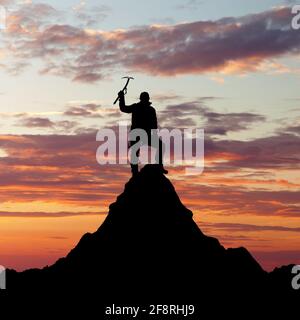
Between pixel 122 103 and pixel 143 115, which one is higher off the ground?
pixel 122 103

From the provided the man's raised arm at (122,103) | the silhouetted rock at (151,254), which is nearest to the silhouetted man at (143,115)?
the man's raised arm at (122,103)

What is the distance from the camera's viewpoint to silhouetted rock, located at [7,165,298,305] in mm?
45062

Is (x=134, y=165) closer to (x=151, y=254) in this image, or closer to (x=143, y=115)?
(x=143, y=115)

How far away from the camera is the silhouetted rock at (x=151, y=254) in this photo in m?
45.1

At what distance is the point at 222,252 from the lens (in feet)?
157

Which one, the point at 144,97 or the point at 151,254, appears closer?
the point at 144,97

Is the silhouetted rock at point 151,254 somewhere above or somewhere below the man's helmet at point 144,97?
below

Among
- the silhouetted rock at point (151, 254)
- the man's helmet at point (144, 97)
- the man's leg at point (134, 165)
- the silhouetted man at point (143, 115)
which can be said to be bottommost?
the silhouetted rock at point (151, 254)

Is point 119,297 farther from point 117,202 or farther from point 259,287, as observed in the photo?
point 259,287

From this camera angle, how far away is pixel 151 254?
45.2m

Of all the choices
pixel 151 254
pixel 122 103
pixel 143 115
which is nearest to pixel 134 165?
pixel 143 115

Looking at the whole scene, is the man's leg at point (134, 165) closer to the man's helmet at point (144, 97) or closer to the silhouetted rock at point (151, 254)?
the silhouetted rock at point (151, 254)
